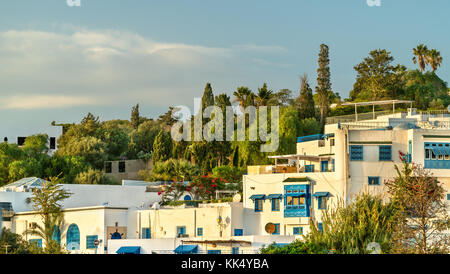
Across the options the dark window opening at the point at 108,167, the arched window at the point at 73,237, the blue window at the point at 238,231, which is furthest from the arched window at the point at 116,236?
the dark window opening at the point at 108,167

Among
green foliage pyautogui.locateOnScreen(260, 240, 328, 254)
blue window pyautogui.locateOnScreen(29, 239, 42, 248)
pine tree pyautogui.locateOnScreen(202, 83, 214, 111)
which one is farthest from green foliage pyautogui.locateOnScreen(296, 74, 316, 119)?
green foliage pyautogui.locateOnScreen(260, 240, 328, 254)

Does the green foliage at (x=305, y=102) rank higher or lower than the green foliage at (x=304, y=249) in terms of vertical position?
higher

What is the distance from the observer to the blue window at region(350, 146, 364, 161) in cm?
3919

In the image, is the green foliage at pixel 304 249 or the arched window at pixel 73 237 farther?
the arched window at pixel 73 237

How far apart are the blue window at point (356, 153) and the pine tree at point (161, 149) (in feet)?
75.3

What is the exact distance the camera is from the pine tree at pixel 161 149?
196ft

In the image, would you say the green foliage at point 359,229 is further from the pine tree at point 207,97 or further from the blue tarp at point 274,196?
the pine tree at point 207,97

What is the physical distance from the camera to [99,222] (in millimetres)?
39656

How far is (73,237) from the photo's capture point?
4075cm

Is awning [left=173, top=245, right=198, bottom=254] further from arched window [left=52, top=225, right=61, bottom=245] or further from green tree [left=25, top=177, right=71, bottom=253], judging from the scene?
arched window [left=52, top=225, right=61, bottom=245]

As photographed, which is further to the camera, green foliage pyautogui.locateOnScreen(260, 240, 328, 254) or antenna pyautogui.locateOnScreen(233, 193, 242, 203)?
antenna pyautogui.locateOnScreen(233, 193, 242, 203)

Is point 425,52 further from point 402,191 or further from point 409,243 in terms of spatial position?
point 409,243

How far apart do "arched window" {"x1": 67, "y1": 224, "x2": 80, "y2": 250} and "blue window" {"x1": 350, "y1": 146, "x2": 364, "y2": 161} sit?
49.3 ft
